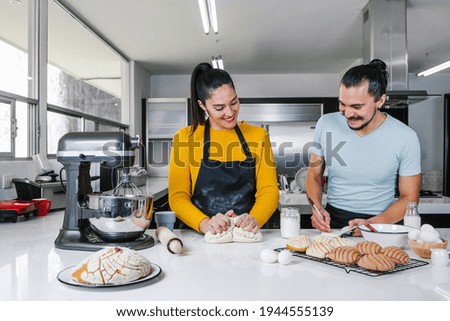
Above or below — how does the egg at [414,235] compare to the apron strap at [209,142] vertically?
below

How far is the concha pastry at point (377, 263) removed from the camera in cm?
93

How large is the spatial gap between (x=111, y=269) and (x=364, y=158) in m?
1.18

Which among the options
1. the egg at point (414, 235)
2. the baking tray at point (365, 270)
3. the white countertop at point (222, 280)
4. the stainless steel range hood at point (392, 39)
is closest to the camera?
the white countertop at point (222, 280)

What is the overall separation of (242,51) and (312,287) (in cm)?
477

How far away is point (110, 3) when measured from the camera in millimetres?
3684

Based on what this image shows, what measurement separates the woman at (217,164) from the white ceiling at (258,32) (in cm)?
234

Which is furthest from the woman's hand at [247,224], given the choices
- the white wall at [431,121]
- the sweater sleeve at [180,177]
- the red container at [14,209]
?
the white wall at [431,121]

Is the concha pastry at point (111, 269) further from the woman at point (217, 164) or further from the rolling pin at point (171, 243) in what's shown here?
the woman at point (217, 164)

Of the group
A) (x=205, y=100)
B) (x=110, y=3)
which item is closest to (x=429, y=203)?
(x=205, y=100)

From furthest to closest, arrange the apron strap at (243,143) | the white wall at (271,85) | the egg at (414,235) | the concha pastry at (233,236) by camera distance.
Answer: the white wall at (271,85), the apron strap at (243,143), the concha pastry at (233,236), the egg at (414,235)

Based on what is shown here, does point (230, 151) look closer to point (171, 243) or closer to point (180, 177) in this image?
point (180, 177)

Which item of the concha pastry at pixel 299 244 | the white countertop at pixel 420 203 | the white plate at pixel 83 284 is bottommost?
the white countertop at pixel 420 203

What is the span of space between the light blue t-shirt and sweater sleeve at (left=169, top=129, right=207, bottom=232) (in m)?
0.63

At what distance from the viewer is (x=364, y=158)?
1683mm
